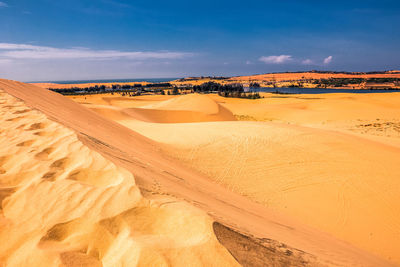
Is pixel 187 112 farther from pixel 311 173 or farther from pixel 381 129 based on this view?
pixel 311 173

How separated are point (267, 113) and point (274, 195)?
934 inches

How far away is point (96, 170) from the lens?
2197mm

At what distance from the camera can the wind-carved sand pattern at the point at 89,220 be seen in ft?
4.28

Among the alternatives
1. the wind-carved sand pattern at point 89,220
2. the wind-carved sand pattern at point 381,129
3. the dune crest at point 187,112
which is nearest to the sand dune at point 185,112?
the dune crest at point 187,112

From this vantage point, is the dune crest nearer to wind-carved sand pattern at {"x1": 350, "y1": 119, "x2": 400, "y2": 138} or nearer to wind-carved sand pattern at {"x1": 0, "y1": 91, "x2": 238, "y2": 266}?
wind-carved sand pattern at {"x1": 350, "y1": 119, "x2": 400, "y2": 138}

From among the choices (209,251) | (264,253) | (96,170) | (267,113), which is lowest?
(267,113)

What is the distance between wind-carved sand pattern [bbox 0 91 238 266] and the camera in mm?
1304

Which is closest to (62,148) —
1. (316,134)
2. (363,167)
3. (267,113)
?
(363,167)

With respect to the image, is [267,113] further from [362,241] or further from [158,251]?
[158,251]

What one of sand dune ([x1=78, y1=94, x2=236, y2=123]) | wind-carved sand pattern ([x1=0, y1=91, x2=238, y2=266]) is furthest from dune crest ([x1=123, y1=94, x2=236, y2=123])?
wind-carved sand pattern ([x1=0, y1=91, x2=238, y2=266])

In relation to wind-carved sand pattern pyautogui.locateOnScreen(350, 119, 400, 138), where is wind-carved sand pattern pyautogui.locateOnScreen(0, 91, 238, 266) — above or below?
above

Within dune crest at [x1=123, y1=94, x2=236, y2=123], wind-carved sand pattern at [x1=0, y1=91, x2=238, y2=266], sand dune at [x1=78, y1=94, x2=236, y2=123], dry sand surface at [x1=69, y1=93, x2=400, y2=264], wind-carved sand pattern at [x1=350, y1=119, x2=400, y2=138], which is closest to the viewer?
wind-carved sand pattern at [x1=0, y1=91, x2=238, y2=266]

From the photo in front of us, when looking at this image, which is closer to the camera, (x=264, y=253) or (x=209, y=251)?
(x=209, y=251)

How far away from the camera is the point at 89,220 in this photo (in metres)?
1.54
